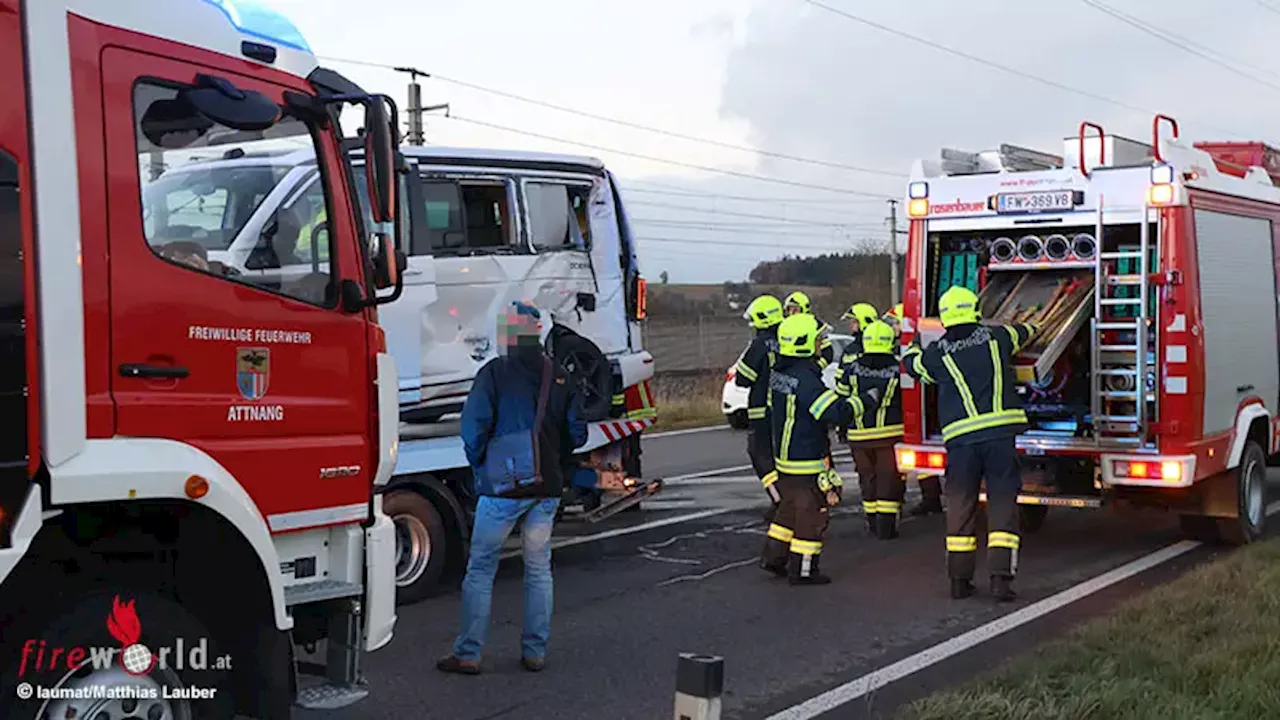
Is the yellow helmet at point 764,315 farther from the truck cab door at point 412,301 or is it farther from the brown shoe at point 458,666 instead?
the brown shoe at point 458,666

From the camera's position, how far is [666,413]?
71.9ft

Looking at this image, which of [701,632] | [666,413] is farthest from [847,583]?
[666,413]

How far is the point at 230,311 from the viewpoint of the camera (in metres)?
4.32

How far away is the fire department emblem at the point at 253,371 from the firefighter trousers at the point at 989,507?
16.1ft

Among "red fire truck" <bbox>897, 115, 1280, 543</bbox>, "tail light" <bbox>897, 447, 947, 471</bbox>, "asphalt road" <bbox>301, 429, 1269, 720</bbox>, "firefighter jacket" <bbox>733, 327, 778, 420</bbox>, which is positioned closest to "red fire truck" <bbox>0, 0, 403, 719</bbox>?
"asphalt road" <bbox>301, 429, 1269, 720</bbox>

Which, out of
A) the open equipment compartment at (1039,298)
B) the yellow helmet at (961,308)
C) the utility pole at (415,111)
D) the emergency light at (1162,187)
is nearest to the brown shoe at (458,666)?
the yellow helmet at (961,308)

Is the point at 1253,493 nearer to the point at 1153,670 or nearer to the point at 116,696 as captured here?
the point at 1153,670

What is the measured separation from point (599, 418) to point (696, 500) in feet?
10.6

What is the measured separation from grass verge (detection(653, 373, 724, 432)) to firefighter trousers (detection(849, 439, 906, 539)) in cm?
950

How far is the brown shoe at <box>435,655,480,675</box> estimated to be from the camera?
6242 mm

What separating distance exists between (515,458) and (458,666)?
1051mm

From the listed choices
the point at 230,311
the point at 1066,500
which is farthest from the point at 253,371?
the point at 1066,500

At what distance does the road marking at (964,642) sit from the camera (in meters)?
5.85

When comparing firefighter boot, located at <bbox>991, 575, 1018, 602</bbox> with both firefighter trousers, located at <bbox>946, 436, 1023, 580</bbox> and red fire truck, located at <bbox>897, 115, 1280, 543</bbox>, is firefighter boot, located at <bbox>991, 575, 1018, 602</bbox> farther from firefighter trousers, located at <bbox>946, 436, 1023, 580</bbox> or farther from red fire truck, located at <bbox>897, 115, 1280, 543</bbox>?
red fire truck, located at <bbox>897, 115, 1280, 543</bbox>
